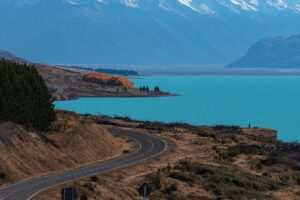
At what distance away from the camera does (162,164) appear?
70.9m

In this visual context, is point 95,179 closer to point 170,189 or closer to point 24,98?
point 170,189

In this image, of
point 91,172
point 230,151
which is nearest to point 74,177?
point 91,172

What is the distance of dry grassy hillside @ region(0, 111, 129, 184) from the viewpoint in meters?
62.0

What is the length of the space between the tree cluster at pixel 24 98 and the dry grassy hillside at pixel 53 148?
1.96 m

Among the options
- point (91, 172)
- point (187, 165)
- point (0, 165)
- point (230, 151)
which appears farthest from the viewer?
point (230, 151)

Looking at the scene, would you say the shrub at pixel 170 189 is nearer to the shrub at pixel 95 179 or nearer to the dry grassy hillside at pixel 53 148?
the shrub at pixel 95 179

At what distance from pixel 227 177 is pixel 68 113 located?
35.1m

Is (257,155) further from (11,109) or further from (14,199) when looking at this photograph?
(14,199)

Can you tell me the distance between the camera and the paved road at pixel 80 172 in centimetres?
5244

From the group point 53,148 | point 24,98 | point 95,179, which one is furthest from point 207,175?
point 24,98

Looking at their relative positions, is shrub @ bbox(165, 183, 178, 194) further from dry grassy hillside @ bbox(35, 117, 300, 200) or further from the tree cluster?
the tree cluster

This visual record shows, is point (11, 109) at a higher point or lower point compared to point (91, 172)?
higher

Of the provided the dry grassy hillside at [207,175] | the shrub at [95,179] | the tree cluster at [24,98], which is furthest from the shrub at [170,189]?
the tree cluster at [24,98]

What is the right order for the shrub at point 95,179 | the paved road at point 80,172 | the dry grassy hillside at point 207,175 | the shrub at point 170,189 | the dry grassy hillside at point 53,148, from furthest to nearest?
the dry grassy hillside at point 53,148 < the shrub at point 170,189 < the dry grassy hillside at point 207,175 < the shrub at point 95,179 < the paved road at point 80,172
